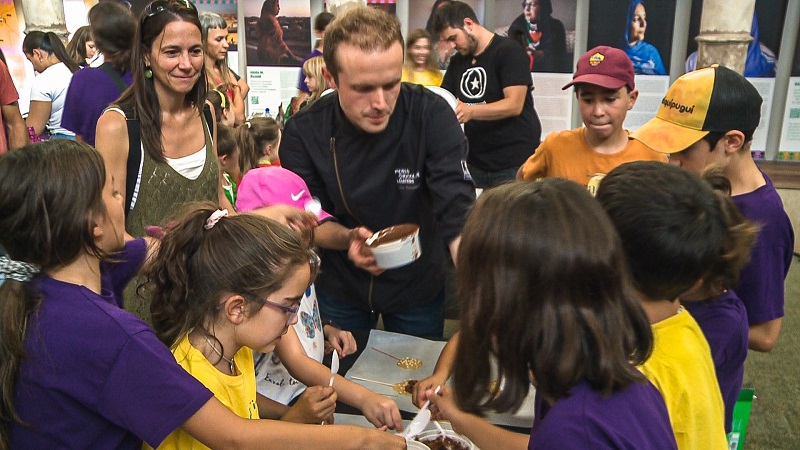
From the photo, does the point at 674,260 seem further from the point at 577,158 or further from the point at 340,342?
the point at 577,158

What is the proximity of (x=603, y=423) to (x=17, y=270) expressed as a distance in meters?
0.99

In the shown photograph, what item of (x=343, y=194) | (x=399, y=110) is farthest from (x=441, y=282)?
(x=399, y=110)

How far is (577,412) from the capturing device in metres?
0.89

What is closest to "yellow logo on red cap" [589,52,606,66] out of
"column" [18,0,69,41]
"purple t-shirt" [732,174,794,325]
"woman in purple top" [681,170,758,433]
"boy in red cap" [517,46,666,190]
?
"boy in red cap" [517,46,666,190]

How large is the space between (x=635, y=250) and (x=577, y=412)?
339 mm

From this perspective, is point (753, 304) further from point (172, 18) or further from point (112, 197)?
point (172, 18)

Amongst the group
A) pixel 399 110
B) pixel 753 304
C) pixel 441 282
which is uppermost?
pixel 399 110

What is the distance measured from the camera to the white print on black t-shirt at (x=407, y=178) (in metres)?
1.86

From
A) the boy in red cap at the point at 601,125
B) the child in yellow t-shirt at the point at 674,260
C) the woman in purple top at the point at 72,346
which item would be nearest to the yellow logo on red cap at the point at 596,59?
the boy in red cap at the point at 601,125

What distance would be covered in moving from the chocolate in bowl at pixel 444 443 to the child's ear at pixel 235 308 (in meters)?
0.51

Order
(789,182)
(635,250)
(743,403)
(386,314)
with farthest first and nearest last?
(789,182)
(386,314)
(743,403)
(635,250)

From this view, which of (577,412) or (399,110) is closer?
(577,412)

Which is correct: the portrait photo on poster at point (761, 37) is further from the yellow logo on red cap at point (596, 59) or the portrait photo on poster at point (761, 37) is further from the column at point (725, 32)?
the yellow logo on red cap at point (596, 59)

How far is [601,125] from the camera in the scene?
225cm
